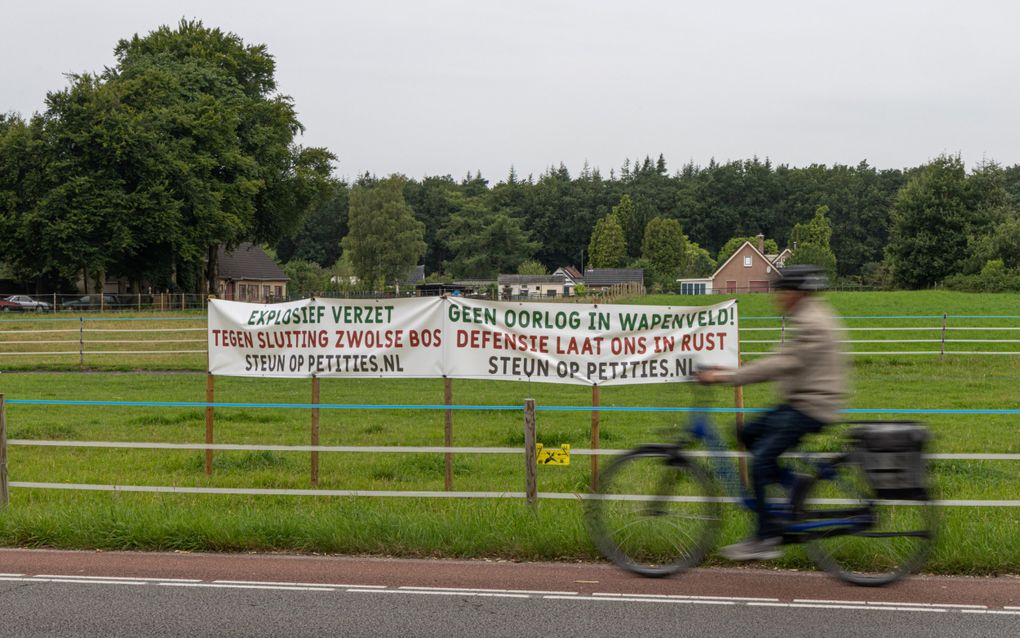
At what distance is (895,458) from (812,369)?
2.45 feet

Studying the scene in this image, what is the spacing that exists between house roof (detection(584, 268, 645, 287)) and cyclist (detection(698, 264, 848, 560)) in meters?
114

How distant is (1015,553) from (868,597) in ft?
5.02

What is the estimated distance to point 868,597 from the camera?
6.37m

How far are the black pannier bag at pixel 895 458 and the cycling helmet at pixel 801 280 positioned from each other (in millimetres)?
923

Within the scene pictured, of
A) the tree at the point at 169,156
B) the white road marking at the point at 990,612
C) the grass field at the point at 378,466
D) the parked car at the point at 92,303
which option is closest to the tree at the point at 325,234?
the tree at the point at 169,156

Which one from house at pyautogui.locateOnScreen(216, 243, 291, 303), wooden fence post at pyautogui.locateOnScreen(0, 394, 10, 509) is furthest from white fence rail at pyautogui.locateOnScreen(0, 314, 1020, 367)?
house at pyautogui.locateOnScreen(216, 243, 291, 303)

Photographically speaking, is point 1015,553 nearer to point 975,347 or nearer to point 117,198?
point 975,347

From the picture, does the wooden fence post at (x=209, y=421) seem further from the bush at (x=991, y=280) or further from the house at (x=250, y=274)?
the house at (x=250, y=274)

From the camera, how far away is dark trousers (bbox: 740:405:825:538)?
20.5ft

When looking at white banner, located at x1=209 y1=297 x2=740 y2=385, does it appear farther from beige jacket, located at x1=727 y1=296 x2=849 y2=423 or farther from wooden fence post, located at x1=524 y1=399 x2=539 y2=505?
beige jacket, located at x1=727 y1=296 x2=849 y2=423

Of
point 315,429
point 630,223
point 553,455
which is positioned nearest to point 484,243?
point 630,223

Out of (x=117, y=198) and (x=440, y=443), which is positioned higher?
(x=117, y=198)

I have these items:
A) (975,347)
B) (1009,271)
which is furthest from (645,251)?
(975,347)

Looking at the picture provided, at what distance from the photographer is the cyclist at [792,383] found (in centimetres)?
624
